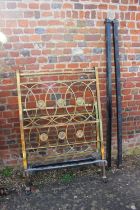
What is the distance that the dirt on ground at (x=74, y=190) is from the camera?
3.21 metres

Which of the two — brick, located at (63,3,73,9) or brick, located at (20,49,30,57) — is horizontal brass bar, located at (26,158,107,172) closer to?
brick, located at (20,49,30,57)

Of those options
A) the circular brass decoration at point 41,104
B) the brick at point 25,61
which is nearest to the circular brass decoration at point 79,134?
the circular brass decoration at point 41,104

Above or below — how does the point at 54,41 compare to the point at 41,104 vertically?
above

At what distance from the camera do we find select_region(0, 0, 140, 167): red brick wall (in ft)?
11.4

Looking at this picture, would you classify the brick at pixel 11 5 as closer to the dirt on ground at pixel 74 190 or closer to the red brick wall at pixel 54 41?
the red brick wall at pixel 54 41

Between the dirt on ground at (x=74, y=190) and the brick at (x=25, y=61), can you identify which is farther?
the brick at (x=25, y=61)

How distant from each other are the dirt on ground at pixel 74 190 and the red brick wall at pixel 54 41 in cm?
40

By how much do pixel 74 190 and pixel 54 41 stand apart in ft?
5.79

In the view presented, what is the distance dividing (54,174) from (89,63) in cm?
147

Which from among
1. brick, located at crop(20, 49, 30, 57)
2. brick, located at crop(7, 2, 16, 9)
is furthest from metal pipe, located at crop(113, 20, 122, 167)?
brick, located at crop(7, 2, 16, 9)

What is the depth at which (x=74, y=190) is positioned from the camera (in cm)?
347

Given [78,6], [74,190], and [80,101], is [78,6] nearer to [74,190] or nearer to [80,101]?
[80,101]

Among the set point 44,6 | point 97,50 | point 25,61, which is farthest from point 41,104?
point 44,6

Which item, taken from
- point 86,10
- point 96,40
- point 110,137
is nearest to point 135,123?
point 110,137
